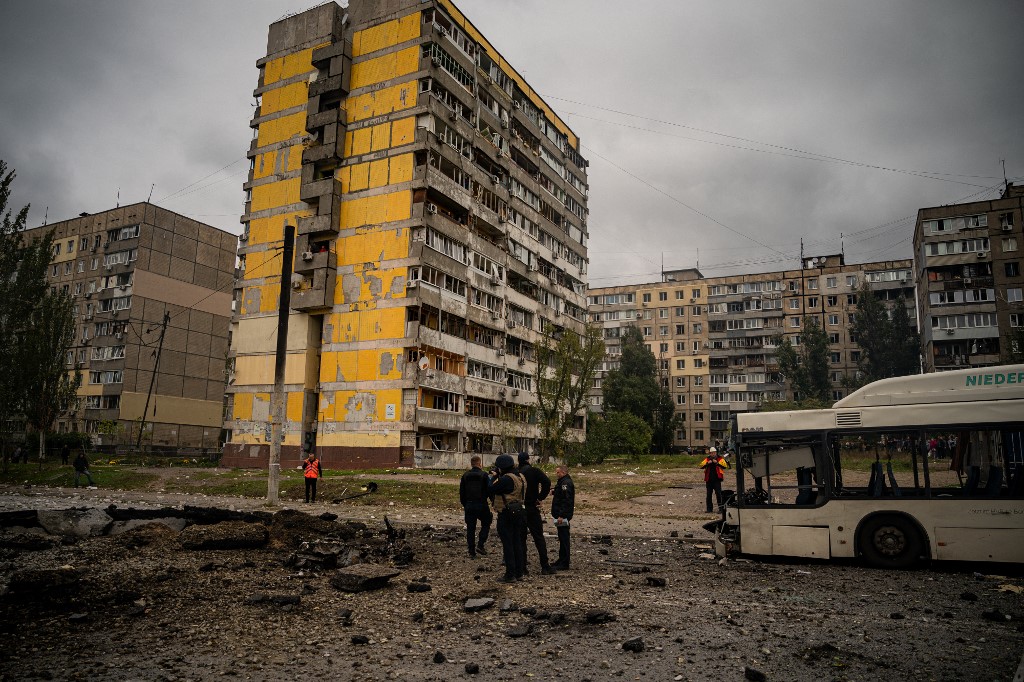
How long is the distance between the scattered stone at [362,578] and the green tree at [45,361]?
4104 cm

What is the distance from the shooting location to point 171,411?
69938 millimetres

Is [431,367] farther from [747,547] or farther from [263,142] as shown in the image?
[747,547]

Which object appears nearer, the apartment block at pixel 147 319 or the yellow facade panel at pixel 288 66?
the yellow facade panel at pixel 288 66

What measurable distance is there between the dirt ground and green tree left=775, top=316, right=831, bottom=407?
74.5 m

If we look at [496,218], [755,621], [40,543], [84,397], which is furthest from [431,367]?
[84,397]

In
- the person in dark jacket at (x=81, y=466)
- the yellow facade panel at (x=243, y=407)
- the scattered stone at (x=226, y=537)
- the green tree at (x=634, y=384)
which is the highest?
the green tree at (x=634, y=384)

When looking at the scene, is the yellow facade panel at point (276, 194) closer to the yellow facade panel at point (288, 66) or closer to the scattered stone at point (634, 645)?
the yellow facade panel at point (288, 66)

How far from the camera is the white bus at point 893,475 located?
37.9ft

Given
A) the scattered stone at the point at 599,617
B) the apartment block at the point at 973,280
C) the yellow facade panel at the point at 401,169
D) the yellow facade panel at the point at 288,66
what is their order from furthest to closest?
1. the apartment block at the point at 973,280
2. the yellow facade panel at the point at 288,66
3. the yellow facade panel at the point at 401,169
4. the scattered stone at the point at 599,617

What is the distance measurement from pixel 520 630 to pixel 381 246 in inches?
1581

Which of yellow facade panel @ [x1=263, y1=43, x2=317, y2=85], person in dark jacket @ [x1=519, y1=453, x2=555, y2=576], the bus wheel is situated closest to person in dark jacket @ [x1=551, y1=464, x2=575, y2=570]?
person in dark jacket @ [x1=519, y1=453, x2=555, y2=576]

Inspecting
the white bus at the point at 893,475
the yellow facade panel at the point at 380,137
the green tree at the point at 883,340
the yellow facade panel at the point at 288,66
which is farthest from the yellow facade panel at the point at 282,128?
the green tree at the point at 883,340

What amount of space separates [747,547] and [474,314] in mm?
38388

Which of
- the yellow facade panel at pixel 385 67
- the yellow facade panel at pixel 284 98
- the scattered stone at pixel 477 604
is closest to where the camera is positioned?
the scattered stone at pixel 477 604
